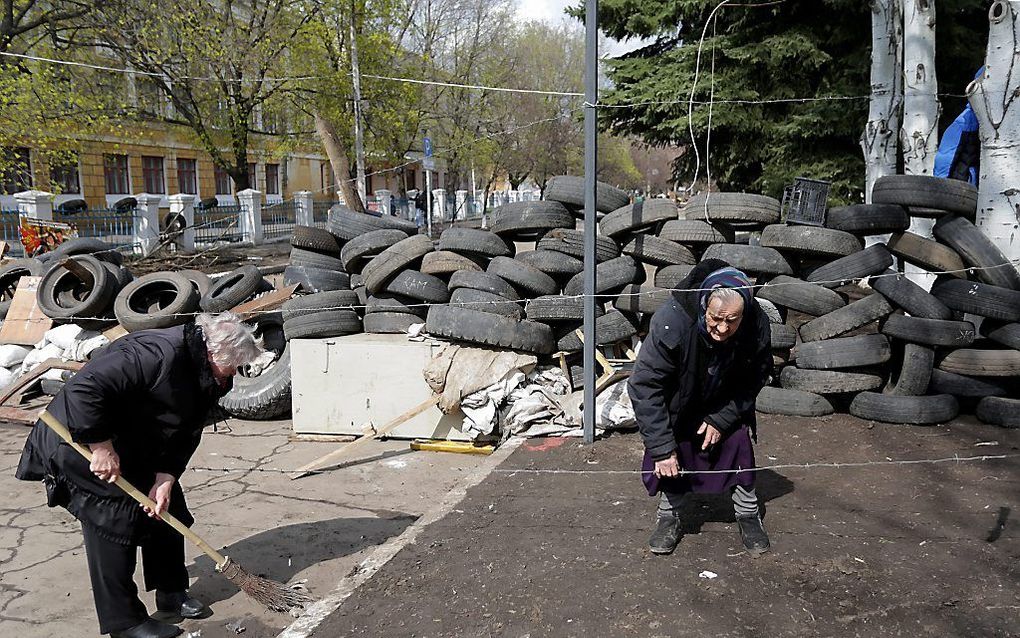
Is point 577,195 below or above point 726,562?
above

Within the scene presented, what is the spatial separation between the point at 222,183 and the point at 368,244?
33.9 m

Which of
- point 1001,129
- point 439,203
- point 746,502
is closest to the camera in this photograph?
point 746,502

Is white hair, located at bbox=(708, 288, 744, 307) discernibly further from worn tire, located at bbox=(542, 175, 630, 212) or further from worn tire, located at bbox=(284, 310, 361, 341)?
worn tire, located at bbox=(284, 310, 361, 341)

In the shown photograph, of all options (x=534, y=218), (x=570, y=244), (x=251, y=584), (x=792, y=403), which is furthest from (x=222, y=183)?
(x=251, y=584)

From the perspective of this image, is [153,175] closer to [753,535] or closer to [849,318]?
[849,318]

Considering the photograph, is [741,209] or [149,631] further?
[741,209]

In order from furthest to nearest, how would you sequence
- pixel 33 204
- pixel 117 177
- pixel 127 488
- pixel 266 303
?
pixel 117 177, pixel 33 204, pixel 266 303, pixel 127 488

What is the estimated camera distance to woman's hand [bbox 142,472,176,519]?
3.40 meters

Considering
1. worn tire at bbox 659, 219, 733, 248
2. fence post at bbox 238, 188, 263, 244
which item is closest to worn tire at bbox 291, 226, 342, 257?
worn tire at bbox 659, 219, 733, 248

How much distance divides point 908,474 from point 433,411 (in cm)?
381

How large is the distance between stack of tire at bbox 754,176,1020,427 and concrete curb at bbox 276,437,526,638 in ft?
8.53

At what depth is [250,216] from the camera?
2420 cm

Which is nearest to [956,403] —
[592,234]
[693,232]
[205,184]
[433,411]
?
[693,232]

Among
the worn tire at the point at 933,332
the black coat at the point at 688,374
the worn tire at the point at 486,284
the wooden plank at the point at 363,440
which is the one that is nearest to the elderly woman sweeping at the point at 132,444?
the black coat at the point at 688,374
